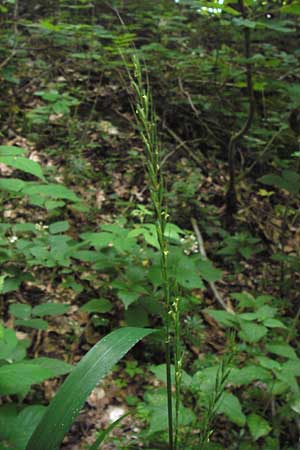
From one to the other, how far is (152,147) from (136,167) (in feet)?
11.1

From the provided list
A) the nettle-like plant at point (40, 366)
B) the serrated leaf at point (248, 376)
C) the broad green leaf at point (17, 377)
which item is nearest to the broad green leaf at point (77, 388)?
the nettle-like plant at point (40, 366)

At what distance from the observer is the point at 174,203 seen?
3.65 meters

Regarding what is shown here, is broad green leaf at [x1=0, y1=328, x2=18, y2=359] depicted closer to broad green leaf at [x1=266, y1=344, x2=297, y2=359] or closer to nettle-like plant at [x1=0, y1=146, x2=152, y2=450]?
nettle-like plant at [x1=0, y1=146, x2=152, y2=450]

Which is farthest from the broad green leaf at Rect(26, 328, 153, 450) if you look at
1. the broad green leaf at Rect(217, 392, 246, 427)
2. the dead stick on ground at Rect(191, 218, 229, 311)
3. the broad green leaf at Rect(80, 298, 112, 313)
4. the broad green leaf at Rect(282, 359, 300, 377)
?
the dead stick on ground at Rect(191, 218, 229, 311)

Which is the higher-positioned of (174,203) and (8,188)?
(8,188)

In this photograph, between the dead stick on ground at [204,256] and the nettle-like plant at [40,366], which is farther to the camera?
the dead stick on ground at [204,256]

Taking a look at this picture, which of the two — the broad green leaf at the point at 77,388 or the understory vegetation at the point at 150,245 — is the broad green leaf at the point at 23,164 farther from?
the broad green leaf at the point at 77,388


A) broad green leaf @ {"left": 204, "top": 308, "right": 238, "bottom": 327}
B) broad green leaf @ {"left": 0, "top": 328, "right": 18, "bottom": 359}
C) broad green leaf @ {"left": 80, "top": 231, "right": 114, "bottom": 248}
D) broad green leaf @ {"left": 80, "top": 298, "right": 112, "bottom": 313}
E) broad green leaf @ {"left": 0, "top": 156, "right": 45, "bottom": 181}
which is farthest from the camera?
broad green leaf @ {"left": 80, "top": 298, "right": 112, "bottom": 313}

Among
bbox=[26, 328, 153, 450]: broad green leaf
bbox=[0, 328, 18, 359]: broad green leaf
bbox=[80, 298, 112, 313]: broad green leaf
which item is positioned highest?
bbox=[26, 328, 153, 450]: broad green leaf

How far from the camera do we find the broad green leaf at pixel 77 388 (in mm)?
920

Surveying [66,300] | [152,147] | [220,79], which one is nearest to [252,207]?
[220,79]

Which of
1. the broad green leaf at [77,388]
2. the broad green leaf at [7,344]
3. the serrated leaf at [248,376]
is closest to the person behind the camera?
the broad green leaf at [77,388]

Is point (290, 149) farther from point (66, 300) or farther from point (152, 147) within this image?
point (152, 147)

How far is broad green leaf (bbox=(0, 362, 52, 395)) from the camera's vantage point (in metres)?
Answer: 1.25
